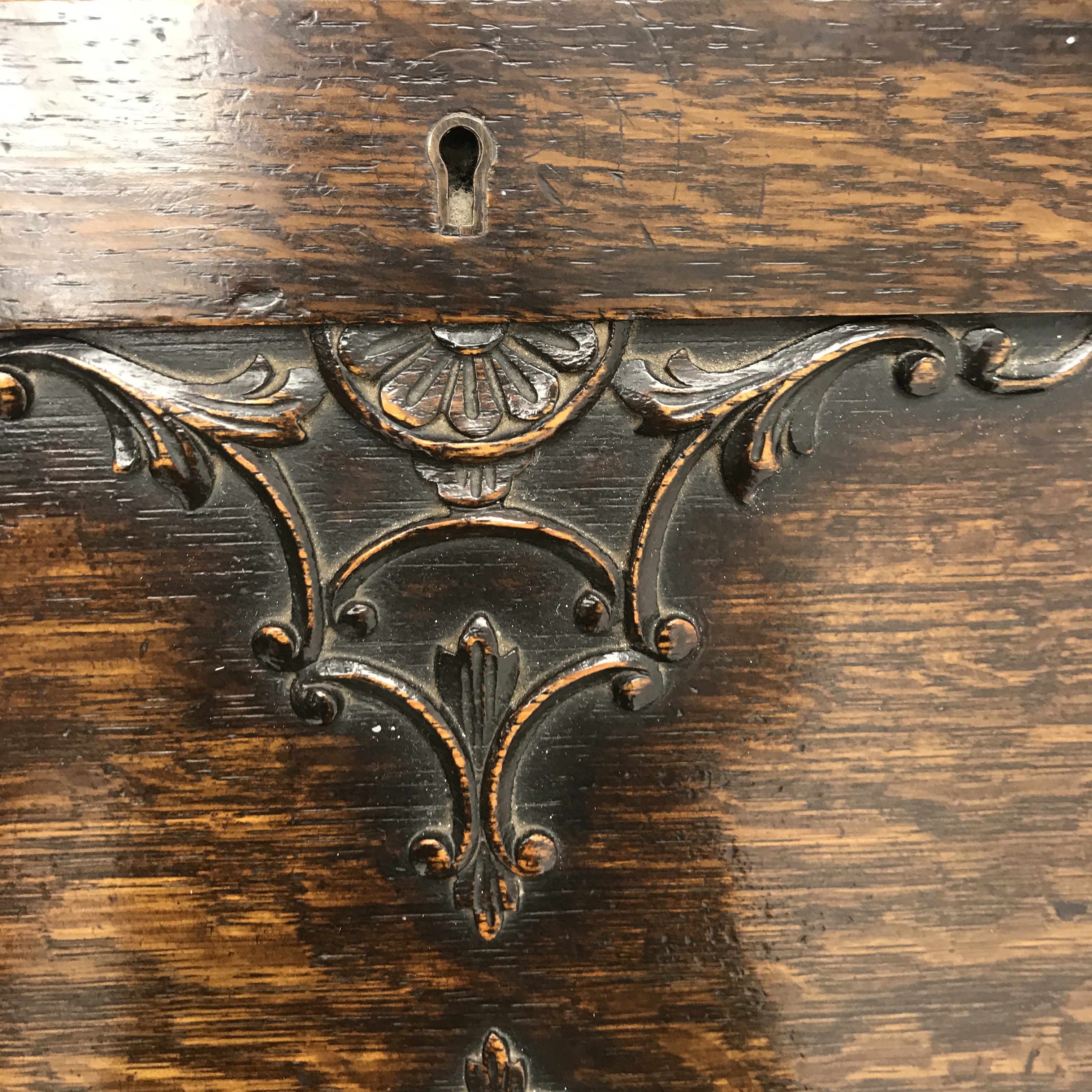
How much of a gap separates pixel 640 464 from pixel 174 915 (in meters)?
0.31

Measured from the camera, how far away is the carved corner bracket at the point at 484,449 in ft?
1.38

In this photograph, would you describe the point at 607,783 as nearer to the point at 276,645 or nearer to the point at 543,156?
the point at 276,645

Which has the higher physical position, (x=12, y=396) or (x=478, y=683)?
(x=12, y=396)

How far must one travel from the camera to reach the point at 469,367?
42 centimetres

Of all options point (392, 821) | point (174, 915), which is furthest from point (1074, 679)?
point (174, 915)

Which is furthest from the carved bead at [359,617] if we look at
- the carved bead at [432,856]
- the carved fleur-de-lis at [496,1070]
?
the carved fleur-de-lis at [496,1070]

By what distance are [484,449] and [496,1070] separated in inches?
12.0

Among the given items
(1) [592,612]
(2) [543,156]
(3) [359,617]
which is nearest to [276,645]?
(3) [359,617]

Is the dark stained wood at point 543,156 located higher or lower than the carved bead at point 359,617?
higher

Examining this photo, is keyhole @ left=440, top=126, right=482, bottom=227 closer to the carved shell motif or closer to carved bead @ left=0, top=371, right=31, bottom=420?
the carved shell motif

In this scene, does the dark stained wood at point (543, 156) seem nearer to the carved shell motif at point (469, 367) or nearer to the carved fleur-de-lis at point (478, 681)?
the carved shell motif at point (469, 367)

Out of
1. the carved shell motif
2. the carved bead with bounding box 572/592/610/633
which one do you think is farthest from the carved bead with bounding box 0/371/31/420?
the carved bead with bounding box 572/592/610/633

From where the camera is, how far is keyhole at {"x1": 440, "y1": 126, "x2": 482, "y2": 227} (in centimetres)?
40

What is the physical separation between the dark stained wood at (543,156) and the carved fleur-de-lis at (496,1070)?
1.16 feet
